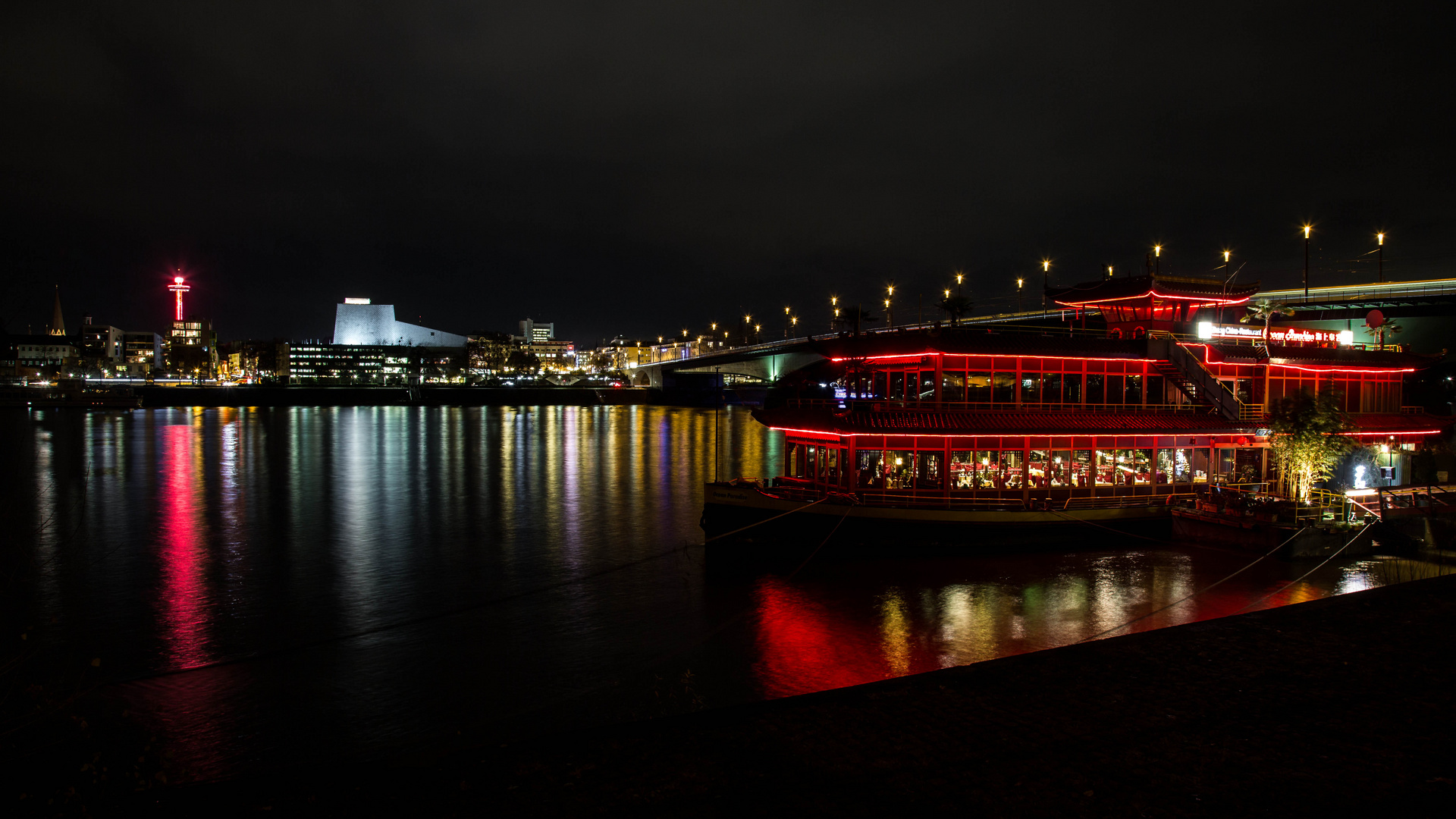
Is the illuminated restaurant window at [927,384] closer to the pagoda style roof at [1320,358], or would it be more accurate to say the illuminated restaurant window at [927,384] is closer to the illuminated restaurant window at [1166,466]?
the illuminated restaurant window at [1166,466]

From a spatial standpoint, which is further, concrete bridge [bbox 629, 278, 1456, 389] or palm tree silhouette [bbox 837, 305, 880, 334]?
concrete bridge [bbox 629, 278, 1456, 389]

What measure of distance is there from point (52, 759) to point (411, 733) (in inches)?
178

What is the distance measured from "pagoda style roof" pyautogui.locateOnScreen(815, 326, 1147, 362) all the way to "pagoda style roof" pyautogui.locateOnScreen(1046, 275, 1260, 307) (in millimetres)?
2097

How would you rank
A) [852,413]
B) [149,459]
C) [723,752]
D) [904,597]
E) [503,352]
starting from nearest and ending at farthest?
[723,752]
[904,597]
[852,413]
[149,459]
[503,352]

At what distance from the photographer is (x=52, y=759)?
10547 millimetres

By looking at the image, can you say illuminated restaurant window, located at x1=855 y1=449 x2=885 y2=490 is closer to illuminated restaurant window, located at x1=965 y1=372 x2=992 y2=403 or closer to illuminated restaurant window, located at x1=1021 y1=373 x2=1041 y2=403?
illuminated restaurant window, located at x1=965 y1=372 x2=992 y2=403

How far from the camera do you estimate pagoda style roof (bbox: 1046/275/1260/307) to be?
26859 millimetres

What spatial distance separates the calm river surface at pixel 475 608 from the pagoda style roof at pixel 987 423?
3368mm

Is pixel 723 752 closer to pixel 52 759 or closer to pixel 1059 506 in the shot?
pixel 52 759

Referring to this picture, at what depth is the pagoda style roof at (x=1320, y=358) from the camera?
1057 inches

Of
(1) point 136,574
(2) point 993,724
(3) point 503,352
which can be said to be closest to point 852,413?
(2) point 993,724

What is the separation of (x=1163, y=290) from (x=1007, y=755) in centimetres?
2231

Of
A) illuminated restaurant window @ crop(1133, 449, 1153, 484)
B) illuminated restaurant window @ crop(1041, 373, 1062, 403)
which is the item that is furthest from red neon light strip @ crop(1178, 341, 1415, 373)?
illuminated restaurant window @ crop(1041, 373, 1062, 403)

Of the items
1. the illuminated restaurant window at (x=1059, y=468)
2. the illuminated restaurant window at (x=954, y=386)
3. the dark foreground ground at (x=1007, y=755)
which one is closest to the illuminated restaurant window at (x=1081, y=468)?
the illuminated restaurant window at (x=1059, y=468)
